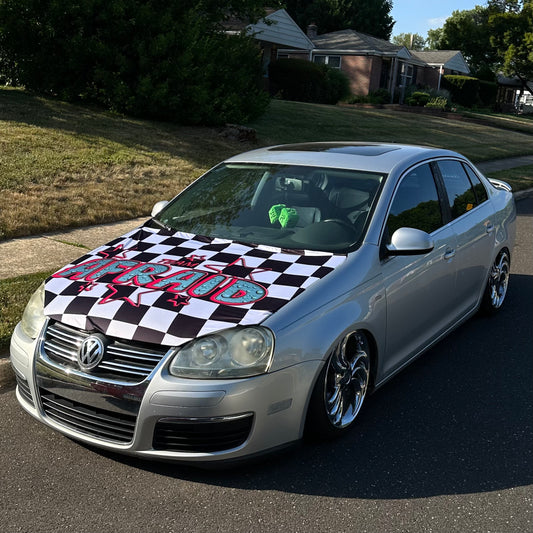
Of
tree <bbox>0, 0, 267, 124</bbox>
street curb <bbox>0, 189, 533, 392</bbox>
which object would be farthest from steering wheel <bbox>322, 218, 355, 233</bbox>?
tree <bbox>0, 0, 267, 124</bbox>

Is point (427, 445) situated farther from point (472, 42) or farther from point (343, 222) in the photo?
point (472, 42)

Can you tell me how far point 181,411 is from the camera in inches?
121

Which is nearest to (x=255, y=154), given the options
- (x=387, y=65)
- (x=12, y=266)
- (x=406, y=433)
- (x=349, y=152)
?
(x=349, y=152)

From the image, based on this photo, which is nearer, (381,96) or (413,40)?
(381,96)

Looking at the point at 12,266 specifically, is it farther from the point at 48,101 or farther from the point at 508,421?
the point at 48,101

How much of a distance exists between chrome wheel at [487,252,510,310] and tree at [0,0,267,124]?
979 centimetres

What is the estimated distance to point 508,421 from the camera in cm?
405

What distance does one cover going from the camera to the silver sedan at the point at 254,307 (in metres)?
3.16

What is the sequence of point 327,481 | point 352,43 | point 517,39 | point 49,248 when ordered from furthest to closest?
point 517,39 < point 352,43 < point 49,248 < point 327,481

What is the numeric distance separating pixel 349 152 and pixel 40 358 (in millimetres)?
2648

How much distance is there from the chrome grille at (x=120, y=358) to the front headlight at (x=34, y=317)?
25cm

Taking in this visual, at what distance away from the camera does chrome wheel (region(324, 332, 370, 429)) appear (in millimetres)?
3578

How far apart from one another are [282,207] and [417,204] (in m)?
0.93

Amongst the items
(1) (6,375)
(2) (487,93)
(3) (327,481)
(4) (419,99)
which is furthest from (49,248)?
(2) (487,93)
